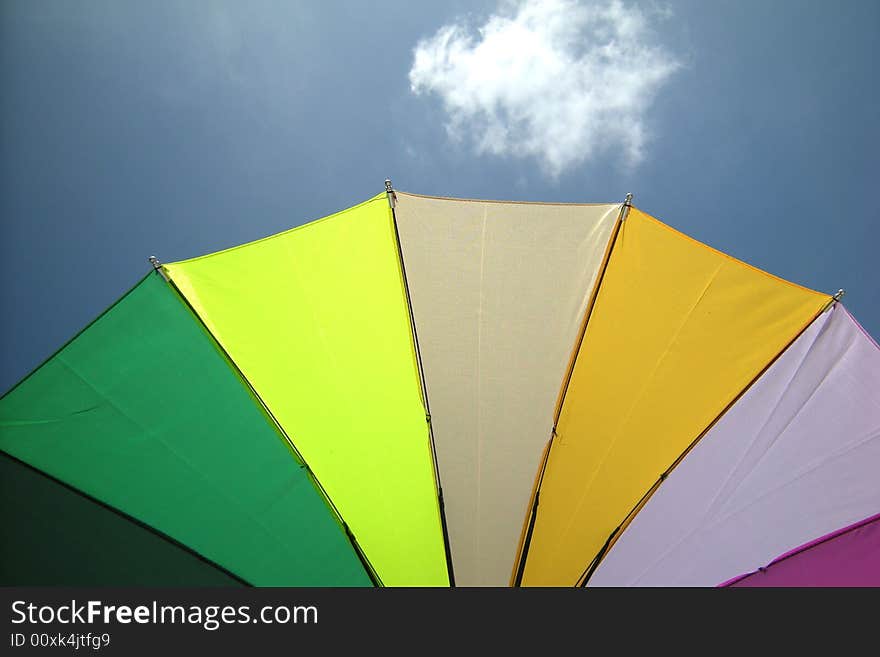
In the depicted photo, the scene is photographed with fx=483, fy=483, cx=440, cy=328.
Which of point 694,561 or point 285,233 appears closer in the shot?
point 694,561

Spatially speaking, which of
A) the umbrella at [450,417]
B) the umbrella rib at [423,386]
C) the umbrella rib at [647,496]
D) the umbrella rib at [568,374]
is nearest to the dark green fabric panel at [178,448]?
the umbrella at [450,417]

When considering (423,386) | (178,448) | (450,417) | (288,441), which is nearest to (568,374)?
(450,417)

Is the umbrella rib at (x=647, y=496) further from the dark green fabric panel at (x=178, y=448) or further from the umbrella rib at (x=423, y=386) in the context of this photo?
the dark green fabric panel at (x=178, y=448)

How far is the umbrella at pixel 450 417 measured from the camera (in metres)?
2.29

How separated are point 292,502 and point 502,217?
1.98 meters

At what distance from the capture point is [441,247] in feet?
9.62

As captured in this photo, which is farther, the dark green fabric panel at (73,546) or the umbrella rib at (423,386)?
the umbrella rib at (423,386)

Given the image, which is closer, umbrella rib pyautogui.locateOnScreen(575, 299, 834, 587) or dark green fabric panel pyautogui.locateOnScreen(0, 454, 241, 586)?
dark green fabric panel pyautogui.locateOnScreen(0, 454, 241, 586)

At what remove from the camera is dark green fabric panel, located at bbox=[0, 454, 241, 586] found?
2.20 meters

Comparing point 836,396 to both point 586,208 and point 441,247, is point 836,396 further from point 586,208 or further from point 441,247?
point 441,247

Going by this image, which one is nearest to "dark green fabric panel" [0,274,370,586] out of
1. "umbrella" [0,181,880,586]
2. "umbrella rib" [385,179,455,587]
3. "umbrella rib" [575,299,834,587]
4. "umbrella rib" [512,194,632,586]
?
"umbrella" [0,181,880,586]

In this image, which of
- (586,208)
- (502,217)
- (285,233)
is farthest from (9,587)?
(586,208)

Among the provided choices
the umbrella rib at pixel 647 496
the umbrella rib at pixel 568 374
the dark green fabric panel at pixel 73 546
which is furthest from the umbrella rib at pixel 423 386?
the dark green fabric panel at pixel 73 546

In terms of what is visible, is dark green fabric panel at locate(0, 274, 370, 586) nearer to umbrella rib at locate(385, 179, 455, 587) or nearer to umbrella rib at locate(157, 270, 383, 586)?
umbrella rib at locate(157, 270, 383, 586)
